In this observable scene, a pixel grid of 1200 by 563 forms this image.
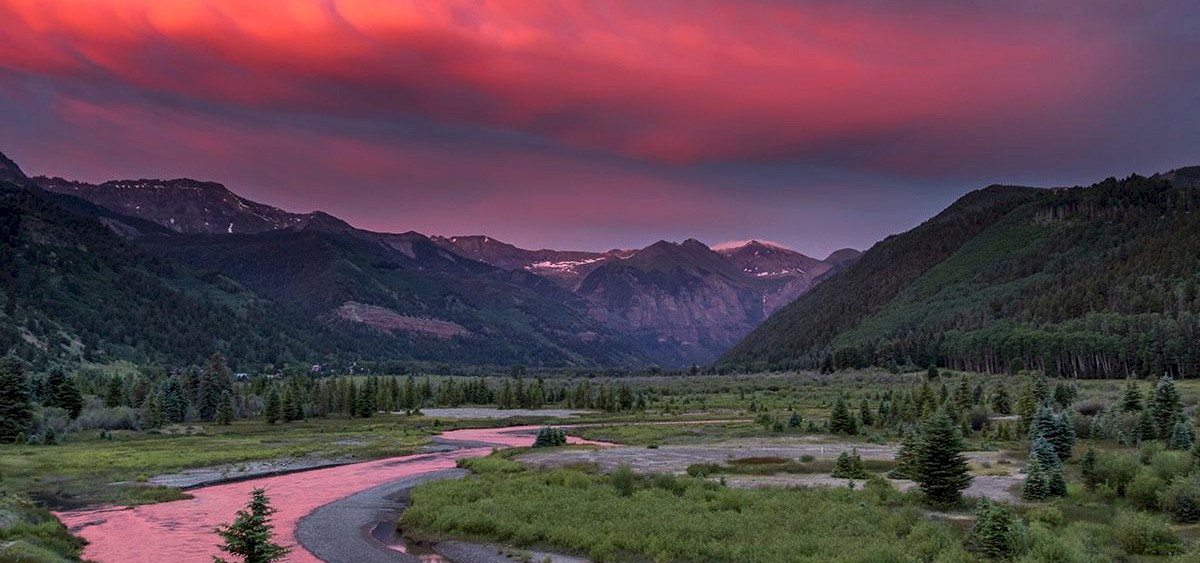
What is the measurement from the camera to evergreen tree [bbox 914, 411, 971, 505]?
127 ft

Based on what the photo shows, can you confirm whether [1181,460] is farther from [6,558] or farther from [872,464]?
[6,558]

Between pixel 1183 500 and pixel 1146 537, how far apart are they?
6931 millimetres

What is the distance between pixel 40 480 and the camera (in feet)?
189

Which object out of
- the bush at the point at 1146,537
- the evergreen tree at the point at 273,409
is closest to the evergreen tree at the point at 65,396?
the evergreen tree at the point at 273,409

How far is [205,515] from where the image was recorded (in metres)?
45.7

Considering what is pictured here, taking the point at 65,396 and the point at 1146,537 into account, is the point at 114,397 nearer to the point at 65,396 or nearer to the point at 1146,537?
the point at 65,396

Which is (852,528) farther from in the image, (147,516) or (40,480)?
→ (40,480)

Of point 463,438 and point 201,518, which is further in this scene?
point 463,438

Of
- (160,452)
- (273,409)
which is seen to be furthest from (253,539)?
(273,409)

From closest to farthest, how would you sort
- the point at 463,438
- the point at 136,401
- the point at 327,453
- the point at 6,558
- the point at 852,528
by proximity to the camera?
1. the point at 6,558
2. the point at 852,528
3. the point at 327,453
4. the point at 463,438
5. the point at 136,401

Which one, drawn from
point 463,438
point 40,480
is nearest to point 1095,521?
point 40,480

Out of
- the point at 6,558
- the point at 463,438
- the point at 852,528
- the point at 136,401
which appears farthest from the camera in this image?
the point at 136,401

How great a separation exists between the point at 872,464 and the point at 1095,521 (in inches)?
920

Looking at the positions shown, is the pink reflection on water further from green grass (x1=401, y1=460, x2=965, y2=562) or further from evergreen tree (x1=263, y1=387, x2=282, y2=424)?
evergreen tree (x1=263, y1=387, x2=282, y2=424)
